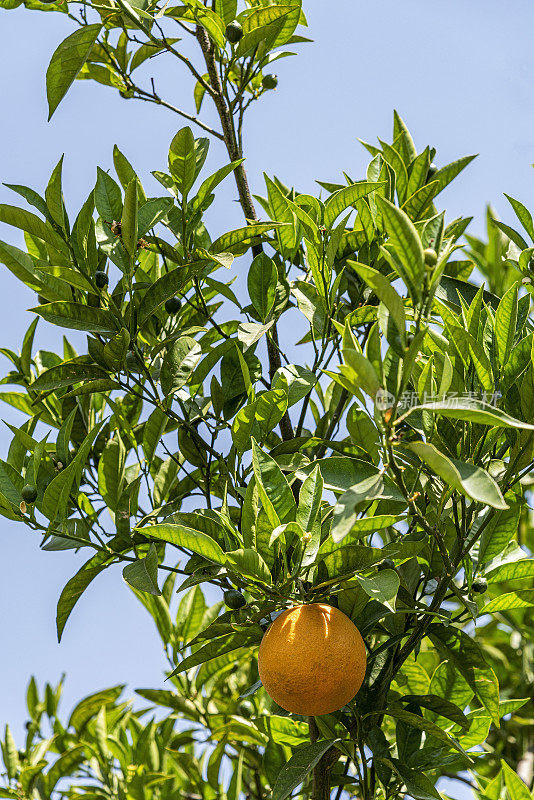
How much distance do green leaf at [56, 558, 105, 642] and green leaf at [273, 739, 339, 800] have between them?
1.56 feet

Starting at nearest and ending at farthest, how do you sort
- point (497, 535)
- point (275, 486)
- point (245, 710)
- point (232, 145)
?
1. point (275, 486)
2. point (497, 535)
3. point (232, 145)
4. point (245, 710)

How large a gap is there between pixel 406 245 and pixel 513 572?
708 millimetres

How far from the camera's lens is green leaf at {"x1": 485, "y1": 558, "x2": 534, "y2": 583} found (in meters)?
1.45

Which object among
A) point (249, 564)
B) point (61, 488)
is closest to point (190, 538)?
point (249, 564)

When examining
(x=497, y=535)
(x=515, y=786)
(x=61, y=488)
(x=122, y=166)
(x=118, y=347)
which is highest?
(x=122, y=166)

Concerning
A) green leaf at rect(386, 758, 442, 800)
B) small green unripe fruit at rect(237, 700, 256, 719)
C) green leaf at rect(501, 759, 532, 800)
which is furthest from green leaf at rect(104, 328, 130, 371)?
small green unripe fruit at rect(237, 700, 256, 719)

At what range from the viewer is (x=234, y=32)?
1.79m


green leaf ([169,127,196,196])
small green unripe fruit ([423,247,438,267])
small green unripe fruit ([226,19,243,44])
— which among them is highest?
small green unripe fruit ([226,19,243,44])

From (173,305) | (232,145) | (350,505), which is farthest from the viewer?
(232,145)

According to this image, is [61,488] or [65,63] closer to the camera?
[61,488]

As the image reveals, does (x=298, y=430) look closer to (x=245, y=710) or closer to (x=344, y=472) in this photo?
(x=344, y=472)

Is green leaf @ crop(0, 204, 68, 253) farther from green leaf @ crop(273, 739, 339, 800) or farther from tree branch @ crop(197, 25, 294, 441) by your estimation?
green leaf @ crop(273, 739, 339, 800)

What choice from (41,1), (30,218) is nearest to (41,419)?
(30,218)

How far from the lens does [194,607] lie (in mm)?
2285
